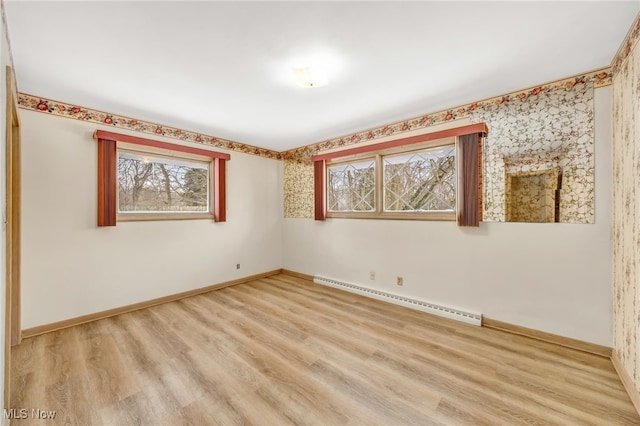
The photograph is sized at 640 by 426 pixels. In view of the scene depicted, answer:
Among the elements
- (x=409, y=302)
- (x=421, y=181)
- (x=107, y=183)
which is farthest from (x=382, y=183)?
(x=107, y=183)

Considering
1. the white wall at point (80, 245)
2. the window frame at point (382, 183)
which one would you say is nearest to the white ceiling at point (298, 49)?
the window frame at point (382, 183)

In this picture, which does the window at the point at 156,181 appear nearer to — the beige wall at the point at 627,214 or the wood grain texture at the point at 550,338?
the wood grain texture at the point at 550,338

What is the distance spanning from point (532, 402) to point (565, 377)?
49 cm

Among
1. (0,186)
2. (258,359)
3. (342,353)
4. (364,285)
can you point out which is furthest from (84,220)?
(364,285)

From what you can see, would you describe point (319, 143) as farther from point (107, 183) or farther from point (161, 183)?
point (107, 183)

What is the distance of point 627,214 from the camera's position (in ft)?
5.70

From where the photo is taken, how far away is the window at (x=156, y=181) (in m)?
2.87

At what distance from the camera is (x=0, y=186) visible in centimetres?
134

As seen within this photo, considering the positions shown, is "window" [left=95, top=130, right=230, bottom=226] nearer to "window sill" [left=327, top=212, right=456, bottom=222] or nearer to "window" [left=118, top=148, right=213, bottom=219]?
"window" [left=118, top=148, right=213, bottom=219]

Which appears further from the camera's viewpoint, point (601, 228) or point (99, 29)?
point (601, 228)

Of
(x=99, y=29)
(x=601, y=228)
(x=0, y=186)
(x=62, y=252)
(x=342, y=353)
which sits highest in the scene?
(x=99, y=29)

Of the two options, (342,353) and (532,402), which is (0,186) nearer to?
(342,353)

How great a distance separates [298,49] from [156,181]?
8.91 feet

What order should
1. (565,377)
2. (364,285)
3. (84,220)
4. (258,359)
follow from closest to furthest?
1. (565,377)
2. (258,359)
3. (84,220)
4. (364,285)
